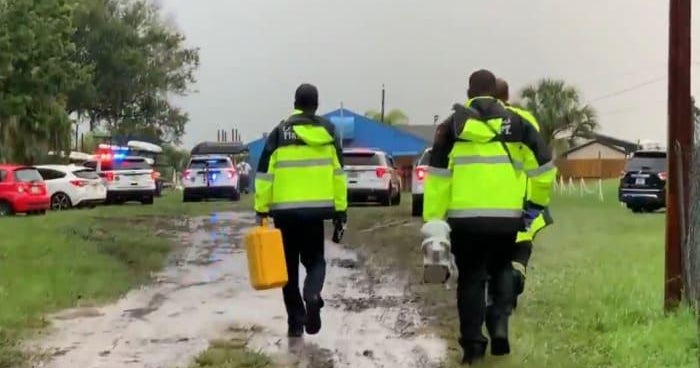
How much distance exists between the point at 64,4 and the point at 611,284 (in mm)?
30047

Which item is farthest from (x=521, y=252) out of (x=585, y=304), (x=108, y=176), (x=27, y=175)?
(x=108, y=176)

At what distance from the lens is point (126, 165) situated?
34.2 m

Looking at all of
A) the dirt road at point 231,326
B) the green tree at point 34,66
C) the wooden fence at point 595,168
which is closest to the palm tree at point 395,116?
the wooden fence at point 595,168

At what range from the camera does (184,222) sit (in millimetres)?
22141

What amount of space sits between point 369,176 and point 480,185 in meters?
21.2

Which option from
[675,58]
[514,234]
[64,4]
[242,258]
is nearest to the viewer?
[514,234]

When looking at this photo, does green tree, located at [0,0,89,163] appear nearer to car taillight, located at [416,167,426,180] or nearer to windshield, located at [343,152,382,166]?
windshield, located at [343,152,382,166]

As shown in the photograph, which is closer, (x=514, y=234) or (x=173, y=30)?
(x=514, y=234)

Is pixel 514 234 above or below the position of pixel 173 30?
below

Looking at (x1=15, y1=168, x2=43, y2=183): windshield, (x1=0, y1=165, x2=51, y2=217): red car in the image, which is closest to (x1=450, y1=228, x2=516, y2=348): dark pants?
(x1=0, y1=165, x2=51, y2=217): red car

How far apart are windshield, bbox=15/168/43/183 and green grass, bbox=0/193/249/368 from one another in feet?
17.6

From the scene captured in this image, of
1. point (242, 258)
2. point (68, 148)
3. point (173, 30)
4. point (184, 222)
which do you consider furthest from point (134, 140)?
point (242, 258)

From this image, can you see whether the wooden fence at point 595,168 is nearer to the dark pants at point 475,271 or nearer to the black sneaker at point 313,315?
the black sneaker at point 313,315

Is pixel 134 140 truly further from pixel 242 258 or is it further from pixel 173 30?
pixel 242 258
